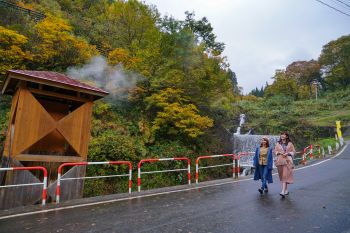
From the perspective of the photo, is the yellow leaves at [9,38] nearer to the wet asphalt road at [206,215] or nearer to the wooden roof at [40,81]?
the wooden roof at [40,81]

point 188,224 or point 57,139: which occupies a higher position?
point 57,139

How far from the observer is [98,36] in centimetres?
2950

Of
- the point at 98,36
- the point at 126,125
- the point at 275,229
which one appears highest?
the point at 98,36

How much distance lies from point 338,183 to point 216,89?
1196 cm

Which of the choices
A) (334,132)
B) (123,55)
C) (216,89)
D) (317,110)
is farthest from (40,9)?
(317,110)

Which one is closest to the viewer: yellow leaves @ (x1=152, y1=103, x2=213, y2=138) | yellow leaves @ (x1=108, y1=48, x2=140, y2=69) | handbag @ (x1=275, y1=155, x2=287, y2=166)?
handbag @ (x1=275, y1=155, x2=287, y2=166)

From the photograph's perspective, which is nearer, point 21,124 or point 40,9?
point 21,124

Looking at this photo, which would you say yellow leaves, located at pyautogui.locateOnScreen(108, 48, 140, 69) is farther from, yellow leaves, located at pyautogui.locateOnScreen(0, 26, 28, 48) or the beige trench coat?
the beige trench coat

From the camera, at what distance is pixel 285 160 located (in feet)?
31.4

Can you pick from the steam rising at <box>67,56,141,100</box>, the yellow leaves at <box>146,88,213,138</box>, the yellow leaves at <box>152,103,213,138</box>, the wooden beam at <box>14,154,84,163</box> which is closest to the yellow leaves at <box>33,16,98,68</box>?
the steam rising at <box>67,56,141,100</box>

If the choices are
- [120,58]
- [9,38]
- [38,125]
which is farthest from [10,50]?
[38,125]

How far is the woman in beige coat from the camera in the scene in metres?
9.47

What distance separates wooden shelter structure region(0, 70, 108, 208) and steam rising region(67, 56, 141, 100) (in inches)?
358

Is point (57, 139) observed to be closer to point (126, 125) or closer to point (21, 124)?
point (21, 124)
